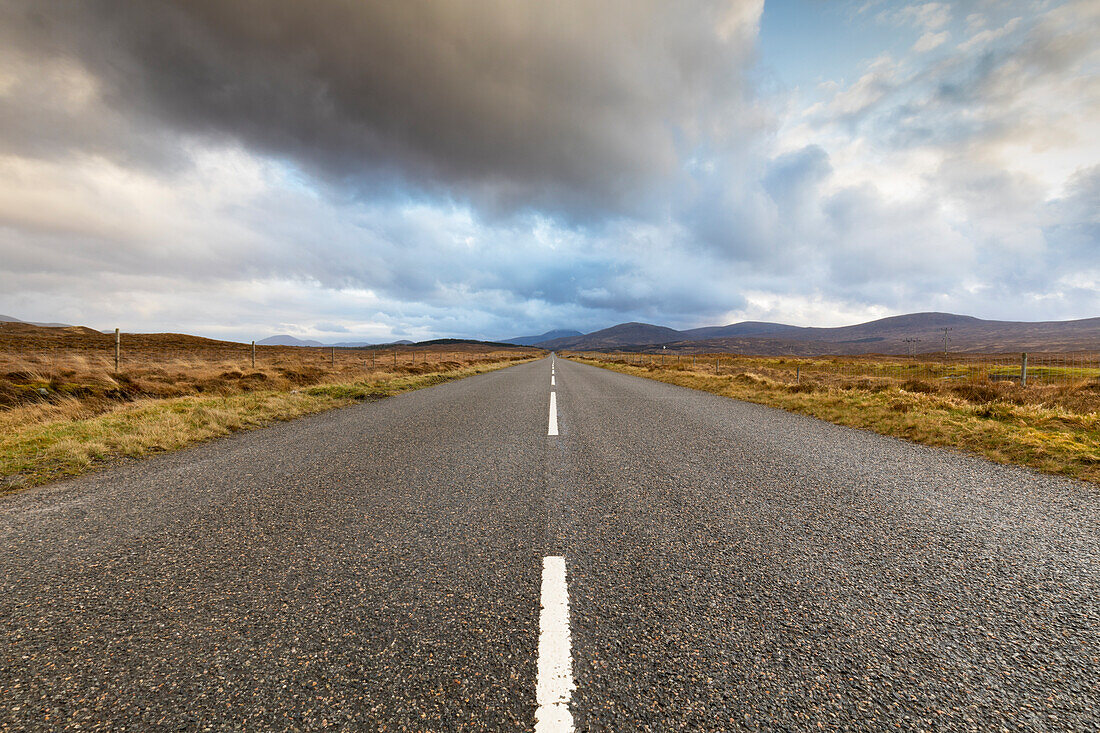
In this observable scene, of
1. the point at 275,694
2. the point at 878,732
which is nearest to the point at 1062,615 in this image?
the point at 878,732

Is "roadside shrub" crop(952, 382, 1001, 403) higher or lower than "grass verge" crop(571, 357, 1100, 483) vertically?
higher

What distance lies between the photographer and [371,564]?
2.83 meters

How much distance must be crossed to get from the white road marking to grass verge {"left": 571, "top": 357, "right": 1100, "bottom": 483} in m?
6.55

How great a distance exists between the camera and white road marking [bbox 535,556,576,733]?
164 centimetres

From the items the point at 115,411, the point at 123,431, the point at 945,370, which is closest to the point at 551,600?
the point at 123,431

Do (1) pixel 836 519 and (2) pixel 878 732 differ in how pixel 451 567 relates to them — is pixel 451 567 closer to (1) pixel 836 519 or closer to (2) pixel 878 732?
(2) pixel 878 732

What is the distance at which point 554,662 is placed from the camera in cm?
193

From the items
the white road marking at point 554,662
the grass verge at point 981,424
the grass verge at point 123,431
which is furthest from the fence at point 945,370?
the grass verge at point 123,431

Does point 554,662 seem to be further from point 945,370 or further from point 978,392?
point 945,370

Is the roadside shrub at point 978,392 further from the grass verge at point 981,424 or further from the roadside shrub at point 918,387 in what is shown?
the roadside shrub at point 918,387

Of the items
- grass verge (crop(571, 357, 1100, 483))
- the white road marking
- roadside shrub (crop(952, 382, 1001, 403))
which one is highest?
roadside shrub (crop(952, 382, 1001, 403))

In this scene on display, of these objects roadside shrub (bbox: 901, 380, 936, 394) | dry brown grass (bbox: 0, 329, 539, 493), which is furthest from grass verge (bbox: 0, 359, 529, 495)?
roadside shrub (bbox: 901, 380, 936, 394)

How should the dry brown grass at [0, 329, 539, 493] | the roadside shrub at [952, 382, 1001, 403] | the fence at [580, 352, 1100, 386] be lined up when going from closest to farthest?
the dry brown grass at [0, 329, 539, 493] → the roadside shrub at [952, 382, 1001, 403] → the fence at [580, 352, 1100, 386]

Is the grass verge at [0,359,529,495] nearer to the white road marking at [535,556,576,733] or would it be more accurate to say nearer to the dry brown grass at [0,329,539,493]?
the dry brown grass at [0,329,539,493]
